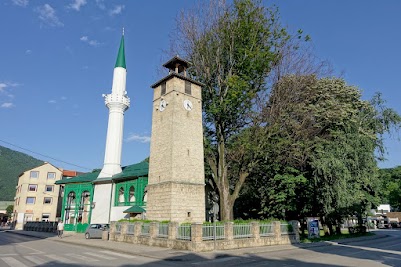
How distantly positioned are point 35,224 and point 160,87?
29935 mm

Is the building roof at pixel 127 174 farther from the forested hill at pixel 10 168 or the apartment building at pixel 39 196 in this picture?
the forested hill at pixel 10 168

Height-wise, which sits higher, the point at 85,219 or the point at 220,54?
the point at 220,54

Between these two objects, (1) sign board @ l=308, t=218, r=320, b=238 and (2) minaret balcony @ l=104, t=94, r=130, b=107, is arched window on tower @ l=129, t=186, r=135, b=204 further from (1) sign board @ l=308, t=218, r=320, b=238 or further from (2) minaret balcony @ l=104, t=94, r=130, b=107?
(1) sign board @ l=308, t=218, r=320, b=238

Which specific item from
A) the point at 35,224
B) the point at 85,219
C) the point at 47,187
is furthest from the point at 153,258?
the point at 47,187

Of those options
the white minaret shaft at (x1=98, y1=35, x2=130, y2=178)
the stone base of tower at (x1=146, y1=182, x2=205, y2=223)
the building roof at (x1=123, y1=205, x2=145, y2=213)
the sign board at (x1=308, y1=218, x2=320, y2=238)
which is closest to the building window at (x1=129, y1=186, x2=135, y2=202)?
the building roof at (x1=123, y1=205, x2=145, y2=213)

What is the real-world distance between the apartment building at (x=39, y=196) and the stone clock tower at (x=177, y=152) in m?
42.8

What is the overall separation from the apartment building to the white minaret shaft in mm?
29201

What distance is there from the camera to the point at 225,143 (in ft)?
92.1

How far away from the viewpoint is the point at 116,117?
38.1m

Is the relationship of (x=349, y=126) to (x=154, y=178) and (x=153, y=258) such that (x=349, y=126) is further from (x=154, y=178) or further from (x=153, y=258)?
(x=153, y=258)

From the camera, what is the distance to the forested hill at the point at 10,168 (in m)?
104

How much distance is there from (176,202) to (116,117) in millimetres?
19336

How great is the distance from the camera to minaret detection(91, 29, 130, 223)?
34250 millimetres

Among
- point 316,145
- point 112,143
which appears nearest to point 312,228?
point 316,145
